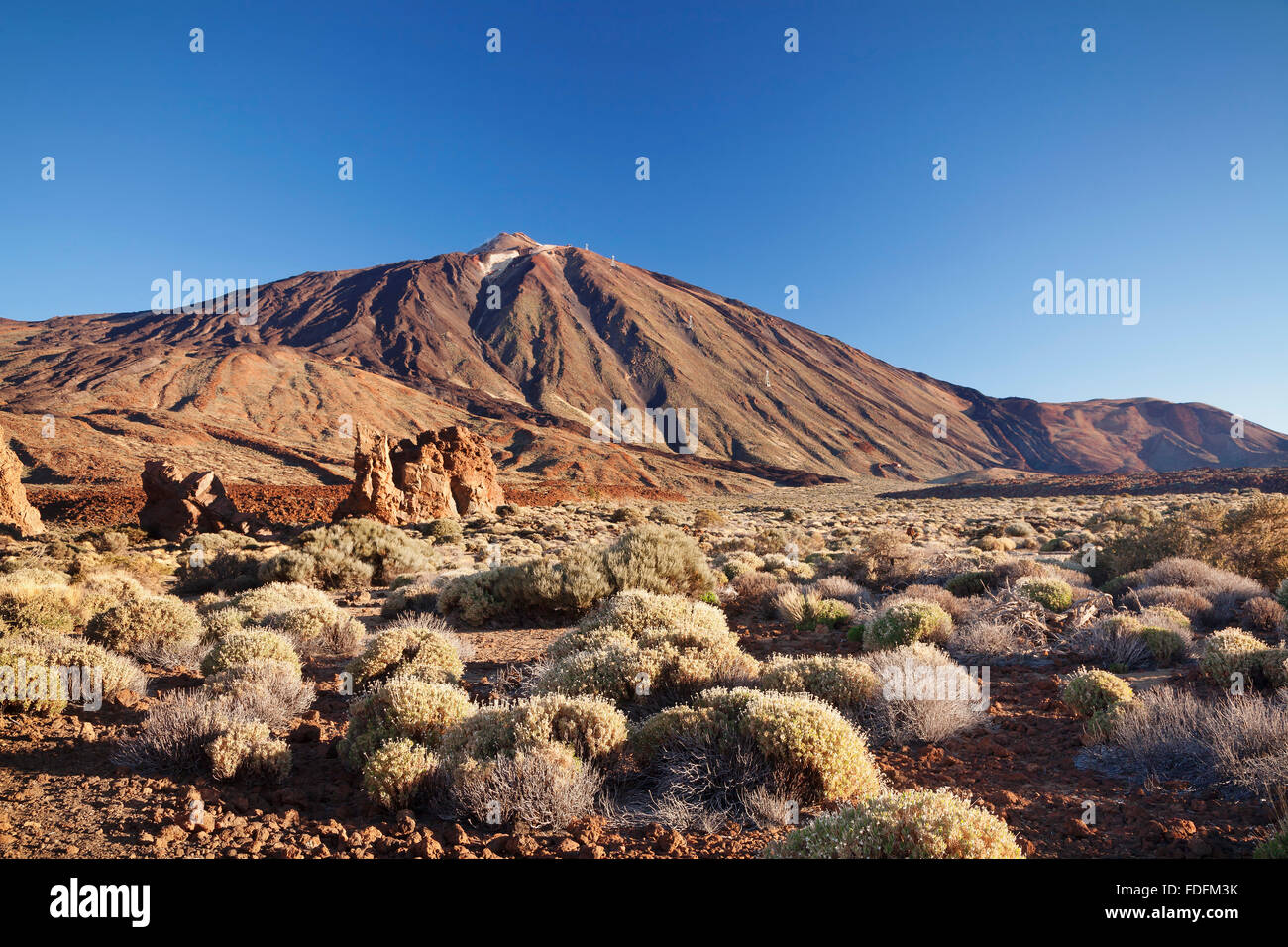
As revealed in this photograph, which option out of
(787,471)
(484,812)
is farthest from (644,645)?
(787,471)

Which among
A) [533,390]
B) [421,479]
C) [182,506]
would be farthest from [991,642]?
[533,390]

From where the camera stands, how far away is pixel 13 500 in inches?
765

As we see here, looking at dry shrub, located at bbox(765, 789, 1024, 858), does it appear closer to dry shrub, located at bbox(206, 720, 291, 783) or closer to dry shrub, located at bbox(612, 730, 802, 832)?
dry shrub, located at bbox(612, 730, 802, 832)

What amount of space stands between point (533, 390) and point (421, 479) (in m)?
86.1

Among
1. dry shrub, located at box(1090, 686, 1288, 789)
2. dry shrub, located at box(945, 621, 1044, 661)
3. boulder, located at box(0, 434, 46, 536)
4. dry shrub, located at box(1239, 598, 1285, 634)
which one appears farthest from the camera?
boulder, located at box(0, 434, 46, 536)

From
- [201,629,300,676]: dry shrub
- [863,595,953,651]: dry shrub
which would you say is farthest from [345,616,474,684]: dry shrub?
[863,595,953,651]: dry shrub

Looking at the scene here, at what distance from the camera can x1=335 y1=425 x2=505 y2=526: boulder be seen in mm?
21484

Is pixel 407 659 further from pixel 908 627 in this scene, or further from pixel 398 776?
pixel 908 627

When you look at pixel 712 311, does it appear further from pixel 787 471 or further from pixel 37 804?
pixel 37 804

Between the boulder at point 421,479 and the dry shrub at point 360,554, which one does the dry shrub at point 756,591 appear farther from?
the boulder at point 421,479

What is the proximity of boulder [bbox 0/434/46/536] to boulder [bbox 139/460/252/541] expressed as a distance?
3171 mm

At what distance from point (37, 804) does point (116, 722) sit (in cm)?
168
